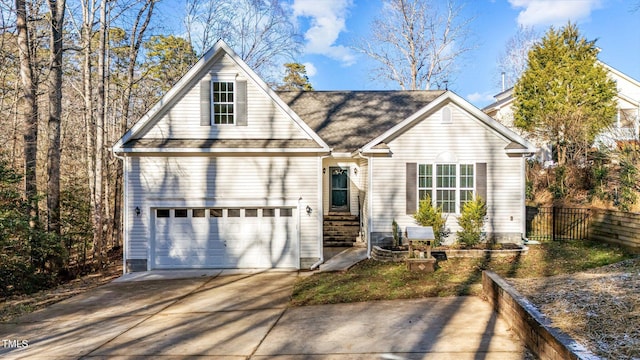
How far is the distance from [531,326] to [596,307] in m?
1.12

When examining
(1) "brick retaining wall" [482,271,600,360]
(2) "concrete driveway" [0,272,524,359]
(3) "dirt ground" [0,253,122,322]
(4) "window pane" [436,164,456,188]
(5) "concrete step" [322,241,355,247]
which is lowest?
(3) "dirt ground" [0,253,122,322]

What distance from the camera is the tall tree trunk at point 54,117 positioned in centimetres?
1208

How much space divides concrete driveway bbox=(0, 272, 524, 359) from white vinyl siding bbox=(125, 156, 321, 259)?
9.35ft

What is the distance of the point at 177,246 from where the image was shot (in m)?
11.8

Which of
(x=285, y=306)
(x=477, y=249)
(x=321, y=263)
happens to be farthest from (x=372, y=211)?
(x=285, y=306)


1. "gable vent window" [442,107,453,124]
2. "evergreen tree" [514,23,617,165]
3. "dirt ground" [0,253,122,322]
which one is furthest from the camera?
"evergreen tree" [514,23,617,165]

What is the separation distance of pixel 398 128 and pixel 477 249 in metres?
4.63

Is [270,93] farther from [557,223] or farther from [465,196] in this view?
[557,223]

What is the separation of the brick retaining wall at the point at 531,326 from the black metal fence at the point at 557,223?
7969 mm

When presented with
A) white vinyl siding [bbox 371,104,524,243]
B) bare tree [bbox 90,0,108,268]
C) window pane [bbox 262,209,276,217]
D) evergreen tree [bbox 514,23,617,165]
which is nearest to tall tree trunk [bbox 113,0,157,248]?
bare tree [bbox 90,0,108,268]

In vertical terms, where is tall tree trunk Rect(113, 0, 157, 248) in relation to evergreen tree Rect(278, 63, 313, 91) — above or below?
below

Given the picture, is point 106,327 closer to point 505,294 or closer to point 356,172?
point 505,294

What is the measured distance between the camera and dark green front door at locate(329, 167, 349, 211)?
15445mm

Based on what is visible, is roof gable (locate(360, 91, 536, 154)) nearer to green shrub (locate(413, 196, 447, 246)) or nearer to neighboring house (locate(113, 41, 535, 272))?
neighboring house (locate(113, 41, 535, 272))
